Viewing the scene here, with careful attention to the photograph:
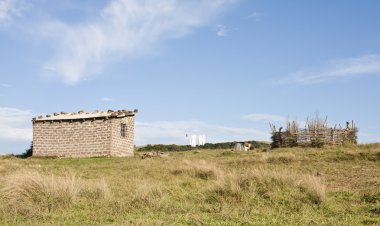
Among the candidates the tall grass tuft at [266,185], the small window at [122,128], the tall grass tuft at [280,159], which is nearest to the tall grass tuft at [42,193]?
the tall grass tuft at [266,185]

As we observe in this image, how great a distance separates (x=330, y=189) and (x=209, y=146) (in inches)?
1479

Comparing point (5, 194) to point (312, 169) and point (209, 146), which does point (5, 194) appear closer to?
point (312, 169)

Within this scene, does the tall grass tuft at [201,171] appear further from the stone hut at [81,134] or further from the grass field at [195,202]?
the stone hut at [81,134]

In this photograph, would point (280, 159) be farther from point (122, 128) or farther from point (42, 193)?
point (122, 128)

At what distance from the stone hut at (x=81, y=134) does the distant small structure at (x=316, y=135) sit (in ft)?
46.6

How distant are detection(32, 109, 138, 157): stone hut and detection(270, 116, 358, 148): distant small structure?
14.2 meters

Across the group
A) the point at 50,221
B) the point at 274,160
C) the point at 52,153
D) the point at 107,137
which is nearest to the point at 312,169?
the point at 274,160

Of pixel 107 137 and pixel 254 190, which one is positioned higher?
pixel 107 137

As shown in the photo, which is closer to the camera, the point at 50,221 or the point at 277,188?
the point at 50,221

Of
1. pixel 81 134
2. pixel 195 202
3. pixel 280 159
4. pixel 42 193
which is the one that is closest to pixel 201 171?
pixel 195 202

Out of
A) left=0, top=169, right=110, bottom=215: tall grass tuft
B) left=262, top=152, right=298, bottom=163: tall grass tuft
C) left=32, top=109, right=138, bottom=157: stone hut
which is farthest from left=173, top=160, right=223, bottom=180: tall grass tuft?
left=32, top=109, right=138, bottom=157: stone hut

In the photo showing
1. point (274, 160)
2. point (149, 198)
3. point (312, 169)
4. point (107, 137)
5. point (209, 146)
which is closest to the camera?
point (149, 198)

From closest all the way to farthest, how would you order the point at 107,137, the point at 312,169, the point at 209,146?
the point at 312,169
the point at 107,137
the point at 209,146

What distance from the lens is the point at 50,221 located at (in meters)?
8.52
